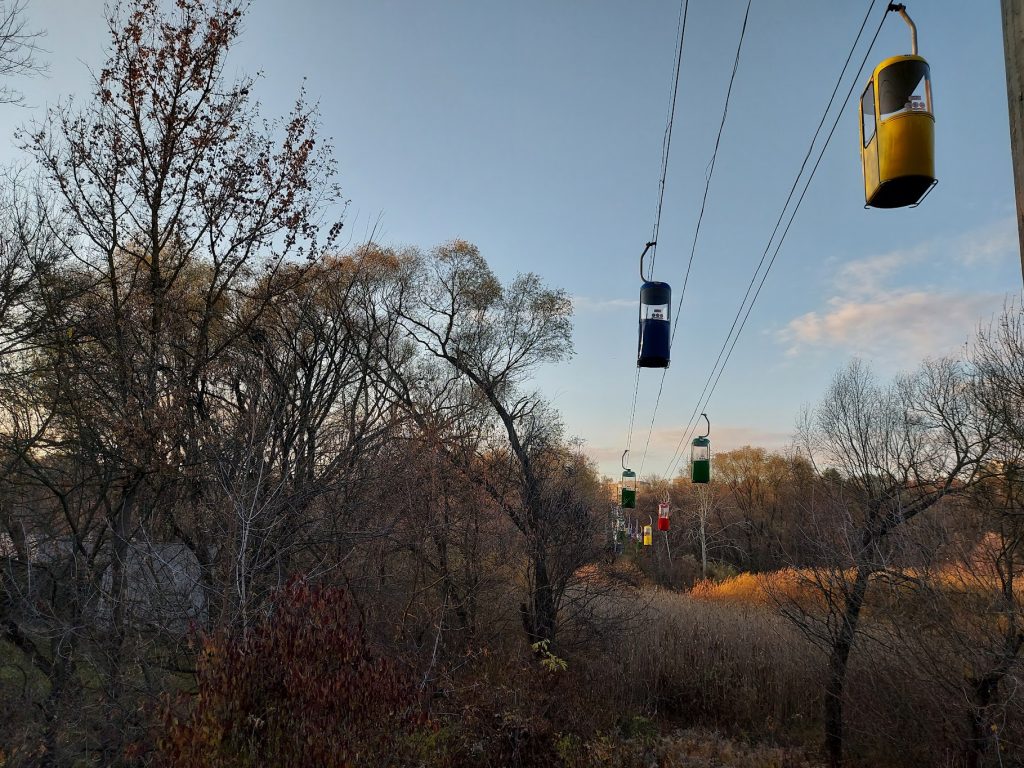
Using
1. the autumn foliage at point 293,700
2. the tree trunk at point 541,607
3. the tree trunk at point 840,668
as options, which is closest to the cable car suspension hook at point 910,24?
the autumn foliage at point 293,700

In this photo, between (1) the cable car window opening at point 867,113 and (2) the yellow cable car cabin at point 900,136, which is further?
(1) the cable car window opening at point 867,113

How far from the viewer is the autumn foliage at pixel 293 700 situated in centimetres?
376

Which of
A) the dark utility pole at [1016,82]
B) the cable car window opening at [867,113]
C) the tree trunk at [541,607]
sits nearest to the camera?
the dark utility pole at [1016,82]

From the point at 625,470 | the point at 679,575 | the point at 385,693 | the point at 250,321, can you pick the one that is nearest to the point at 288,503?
the point at 250,321

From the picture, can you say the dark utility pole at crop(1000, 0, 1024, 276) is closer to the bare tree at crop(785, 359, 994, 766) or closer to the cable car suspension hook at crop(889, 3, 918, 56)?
the cable car suspension hook at crop(889, 3, 918, 56)

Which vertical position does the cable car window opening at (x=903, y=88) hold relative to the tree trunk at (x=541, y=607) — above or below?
above

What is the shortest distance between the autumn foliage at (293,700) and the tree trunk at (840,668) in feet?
25.0

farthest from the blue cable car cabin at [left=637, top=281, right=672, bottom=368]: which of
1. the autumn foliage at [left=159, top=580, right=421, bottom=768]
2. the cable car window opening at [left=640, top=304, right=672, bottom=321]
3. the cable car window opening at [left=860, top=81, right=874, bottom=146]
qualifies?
the autumn foliage at [left=159, top=580, right=421, bottom=768]

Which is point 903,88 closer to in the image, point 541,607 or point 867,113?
point 867,113

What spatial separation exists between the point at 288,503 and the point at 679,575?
29.1m

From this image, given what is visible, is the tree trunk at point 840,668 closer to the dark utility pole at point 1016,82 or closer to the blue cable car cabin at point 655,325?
the blue cable car cabin at point 655,325

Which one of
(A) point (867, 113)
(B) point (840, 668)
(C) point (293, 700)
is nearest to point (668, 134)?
(A) point (867, 113)

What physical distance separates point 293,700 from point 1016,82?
4.77m

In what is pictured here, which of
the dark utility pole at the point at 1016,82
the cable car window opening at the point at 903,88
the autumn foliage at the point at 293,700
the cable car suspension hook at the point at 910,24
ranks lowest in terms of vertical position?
the autumn foliage at the point at 293,700
